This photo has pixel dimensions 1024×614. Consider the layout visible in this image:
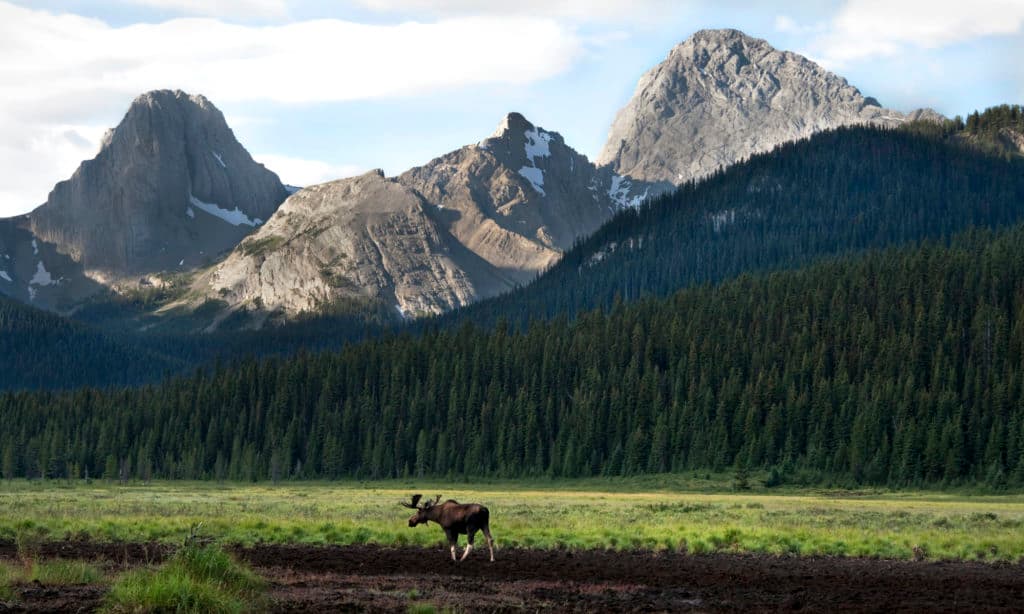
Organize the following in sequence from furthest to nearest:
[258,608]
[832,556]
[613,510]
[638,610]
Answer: [613,510] < [832,556] < [638,610] < [258,608]

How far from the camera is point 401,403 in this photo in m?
163

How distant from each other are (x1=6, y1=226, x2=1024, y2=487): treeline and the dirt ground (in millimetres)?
81550

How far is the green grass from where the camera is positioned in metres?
24.0

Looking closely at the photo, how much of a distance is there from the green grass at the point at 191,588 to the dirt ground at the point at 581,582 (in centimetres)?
118

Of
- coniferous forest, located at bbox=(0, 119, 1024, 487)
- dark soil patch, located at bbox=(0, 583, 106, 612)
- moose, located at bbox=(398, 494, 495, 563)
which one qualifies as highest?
coniferous forest, located at bbox=(0, 119, 1024, 487)

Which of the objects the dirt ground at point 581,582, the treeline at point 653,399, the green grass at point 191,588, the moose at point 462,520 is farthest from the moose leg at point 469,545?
the treeline at point 653,399

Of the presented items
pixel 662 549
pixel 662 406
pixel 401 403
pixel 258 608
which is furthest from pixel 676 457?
pixel 258 608

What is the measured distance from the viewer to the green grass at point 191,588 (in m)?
24.0

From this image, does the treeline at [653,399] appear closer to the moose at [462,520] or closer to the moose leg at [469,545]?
the moose at [462,520]

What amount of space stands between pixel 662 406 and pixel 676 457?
1148cm

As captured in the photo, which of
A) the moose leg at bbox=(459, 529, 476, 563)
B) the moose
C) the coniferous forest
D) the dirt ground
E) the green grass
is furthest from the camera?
the coniferous forest

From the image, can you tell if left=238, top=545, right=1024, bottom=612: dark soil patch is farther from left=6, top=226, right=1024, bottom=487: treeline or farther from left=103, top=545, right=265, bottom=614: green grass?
left=6, top=226, right=1024, bottom=487: treeline

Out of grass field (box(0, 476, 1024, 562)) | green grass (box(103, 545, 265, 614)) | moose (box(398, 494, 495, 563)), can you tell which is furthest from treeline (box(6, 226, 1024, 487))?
green grass (box(103, 545, 265, 614))

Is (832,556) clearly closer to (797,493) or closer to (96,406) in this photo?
(797,493)
